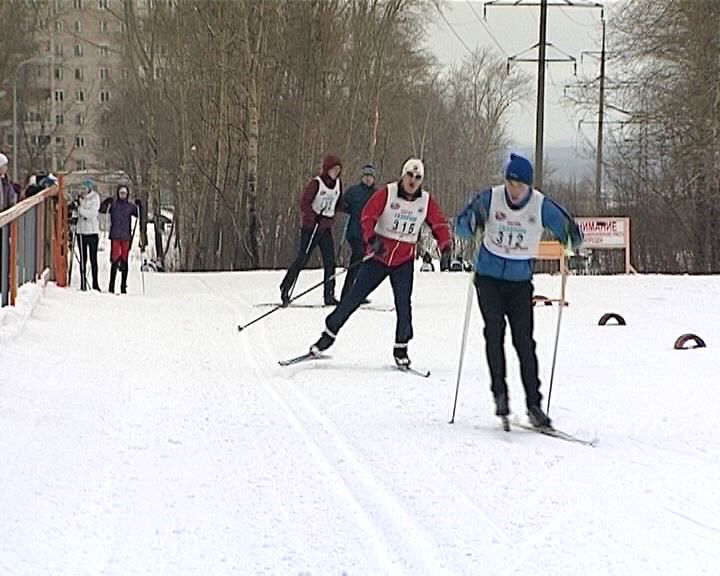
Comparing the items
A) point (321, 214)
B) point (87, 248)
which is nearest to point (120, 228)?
point (87, 248)

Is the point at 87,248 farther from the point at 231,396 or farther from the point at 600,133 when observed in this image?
the point at 600,133

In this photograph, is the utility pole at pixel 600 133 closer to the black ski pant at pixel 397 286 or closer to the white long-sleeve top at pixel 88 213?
the white long-sleeve top at pixel 88 213

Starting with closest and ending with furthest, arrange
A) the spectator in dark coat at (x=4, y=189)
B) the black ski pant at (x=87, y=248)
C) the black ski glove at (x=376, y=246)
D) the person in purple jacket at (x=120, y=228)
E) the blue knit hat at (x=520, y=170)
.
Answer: the blue knit hat at (x=520, y=170)
the black ski glove at (x=376, y=246)
the spectator in dark coat at (x=4, y=189)
the person in purple jacket at (x=120, y=228)
the black ski pant at (x=87, y=248)

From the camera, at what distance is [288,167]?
30.2 metres

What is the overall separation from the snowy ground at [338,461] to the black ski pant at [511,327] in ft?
1.15

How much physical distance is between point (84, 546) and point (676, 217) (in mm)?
29914

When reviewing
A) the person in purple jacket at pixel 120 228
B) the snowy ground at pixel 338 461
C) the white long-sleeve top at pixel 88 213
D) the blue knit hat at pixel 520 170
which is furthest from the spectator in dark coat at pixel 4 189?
the blue knit hat at pixel 520 170

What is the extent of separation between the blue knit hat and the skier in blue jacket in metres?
0.09

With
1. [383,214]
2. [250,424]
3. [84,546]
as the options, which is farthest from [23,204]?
[84,546]

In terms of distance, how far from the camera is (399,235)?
9273 millimetres

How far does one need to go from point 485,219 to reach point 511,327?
0.71 meters

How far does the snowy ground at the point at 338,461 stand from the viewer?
183 inches

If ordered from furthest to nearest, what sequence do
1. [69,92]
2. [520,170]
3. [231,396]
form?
[69,92]
[231,396]
[520,170]

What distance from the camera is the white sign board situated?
946 inches
